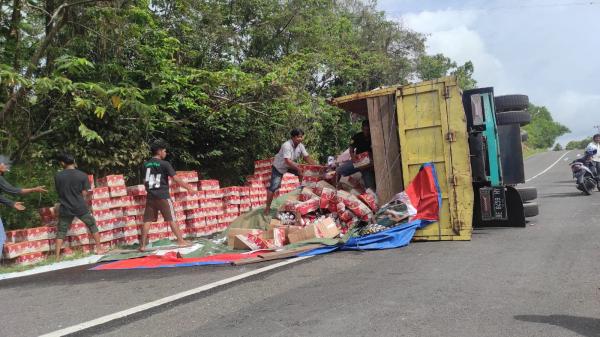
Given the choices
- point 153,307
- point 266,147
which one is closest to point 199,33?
point 266,147

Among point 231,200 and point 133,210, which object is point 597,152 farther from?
point 133,210

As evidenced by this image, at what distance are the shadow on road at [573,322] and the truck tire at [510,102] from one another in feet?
19.2

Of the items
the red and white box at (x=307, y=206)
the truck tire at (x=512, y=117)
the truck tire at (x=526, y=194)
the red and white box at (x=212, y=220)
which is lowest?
the red and white box at (x=212, y=220)

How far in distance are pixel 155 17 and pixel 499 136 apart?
35.3ft

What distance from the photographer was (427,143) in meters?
7.63

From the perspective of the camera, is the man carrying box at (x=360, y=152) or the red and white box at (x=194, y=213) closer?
the man carrying box at (x=360, y=152)

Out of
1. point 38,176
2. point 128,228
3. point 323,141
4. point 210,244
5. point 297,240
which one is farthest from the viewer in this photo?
point 323,141

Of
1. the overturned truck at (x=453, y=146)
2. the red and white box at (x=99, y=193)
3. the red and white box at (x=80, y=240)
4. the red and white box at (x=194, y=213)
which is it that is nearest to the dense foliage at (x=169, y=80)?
the red and white box at (x=99, y=193)

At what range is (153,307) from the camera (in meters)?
4.39

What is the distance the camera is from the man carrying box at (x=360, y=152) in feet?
28.1

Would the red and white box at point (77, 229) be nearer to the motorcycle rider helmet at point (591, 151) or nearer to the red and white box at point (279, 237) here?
the red and white box at point (279, 237)

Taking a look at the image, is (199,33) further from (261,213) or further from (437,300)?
(437,300)

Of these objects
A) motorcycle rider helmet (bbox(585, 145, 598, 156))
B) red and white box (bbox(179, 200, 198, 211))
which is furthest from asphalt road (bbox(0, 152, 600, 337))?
motorcycle rider helmet (bbox(585, 145, 598, 156))

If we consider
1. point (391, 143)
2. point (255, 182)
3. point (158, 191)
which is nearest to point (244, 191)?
point (255, 182)
